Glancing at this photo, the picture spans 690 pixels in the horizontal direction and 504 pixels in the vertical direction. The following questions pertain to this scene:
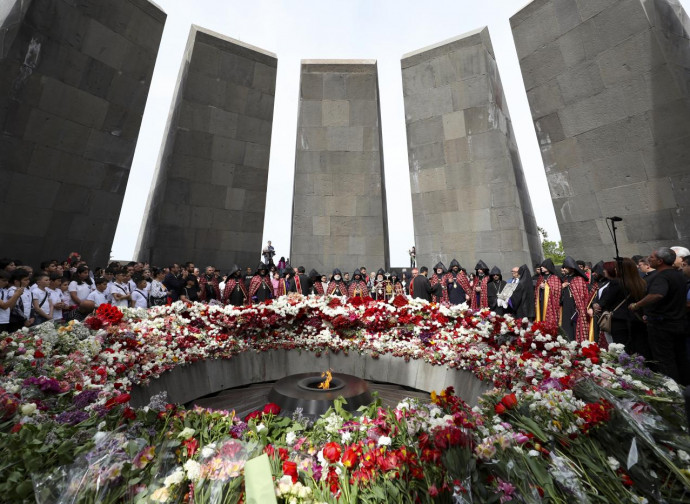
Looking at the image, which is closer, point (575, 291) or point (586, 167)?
point (575, 291)

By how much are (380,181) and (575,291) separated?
9.96 metres

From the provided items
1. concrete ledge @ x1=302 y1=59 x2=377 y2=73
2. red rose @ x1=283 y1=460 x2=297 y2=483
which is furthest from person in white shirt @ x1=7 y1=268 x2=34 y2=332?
concrete ledge @ x1=302 y1=59 x2=377 y2=73

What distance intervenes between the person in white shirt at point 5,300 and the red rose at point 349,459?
18.8 ft

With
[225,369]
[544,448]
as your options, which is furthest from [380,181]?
[544,448]

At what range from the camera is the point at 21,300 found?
602 centimetres

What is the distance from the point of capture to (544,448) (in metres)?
2.21

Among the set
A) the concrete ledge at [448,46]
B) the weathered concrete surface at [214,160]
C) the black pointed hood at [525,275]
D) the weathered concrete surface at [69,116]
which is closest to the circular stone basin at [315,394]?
the black pointed hood at [525,275]

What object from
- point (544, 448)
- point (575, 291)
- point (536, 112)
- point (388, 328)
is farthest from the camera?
point (536, 112)

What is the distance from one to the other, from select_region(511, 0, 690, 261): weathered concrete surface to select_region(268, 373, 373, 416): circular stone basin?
10.2 meters

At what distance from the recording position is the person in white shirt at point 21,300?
5.68m

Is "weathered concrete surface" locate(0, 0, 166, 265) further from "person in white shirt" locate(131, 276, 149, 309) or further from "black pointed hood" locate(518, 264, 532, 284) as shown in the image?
"black pointed hood" locate(518, 264, 532, 284)

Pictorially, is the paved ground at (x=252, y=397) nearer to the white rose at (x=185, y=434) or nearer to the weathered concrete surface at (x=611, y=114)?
the white rose at (x=185, y=434)

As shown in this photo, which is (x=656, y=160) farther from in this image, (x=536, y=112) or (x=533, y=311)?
(x=533, y=311)

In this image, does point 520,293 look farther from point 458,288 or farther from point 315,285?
point 315,285
